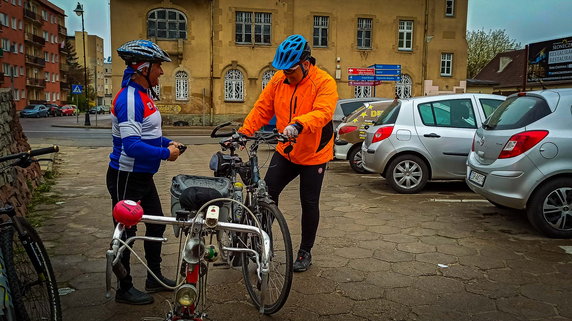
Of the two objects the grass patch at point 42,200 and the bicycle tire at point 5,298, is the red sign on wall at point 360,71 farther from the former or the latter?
the bicycle tire at point 5,298

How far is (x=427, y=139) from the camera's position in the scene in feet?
26.5

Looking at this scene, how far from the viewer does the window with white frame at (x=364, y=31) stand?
1278 inches

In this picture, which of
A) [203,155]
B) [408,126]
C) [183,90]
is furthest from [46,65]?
[408,126]

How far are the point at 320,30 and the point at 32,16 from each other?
187 ft

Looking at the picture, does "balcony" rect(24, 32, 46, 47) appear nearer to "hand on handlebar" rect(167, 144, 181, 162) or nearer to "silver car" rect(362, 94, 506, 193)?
"silver car" rect(362, 94, 506, 193)

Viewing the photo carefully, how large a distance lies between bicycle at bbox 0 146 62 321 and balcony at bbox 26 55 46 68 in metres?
75.1

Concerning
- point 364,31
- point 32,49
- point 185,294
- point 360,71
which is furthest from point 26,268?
point 32,49

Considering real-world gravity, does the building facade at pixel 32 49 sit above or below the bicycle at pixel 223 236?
above

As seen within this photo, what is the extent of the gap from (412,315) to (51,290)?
94.7 inches

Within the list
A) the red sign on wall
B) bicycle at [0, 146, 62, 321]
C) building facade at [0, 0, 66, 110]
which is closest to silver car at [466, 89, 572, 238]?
bicycle at [0, 146, 62, 321]

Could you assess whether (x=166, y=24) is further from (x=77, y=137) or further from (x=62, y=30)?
(x=62, y=30)

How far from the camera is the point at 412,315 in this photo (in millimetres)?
3586

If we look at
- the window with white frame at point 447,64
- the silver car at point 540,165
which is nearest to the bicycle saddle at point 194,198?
the silver car at point 540,165

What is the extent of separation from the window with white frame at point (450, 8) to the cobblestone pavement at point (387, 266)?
28.8 metres
